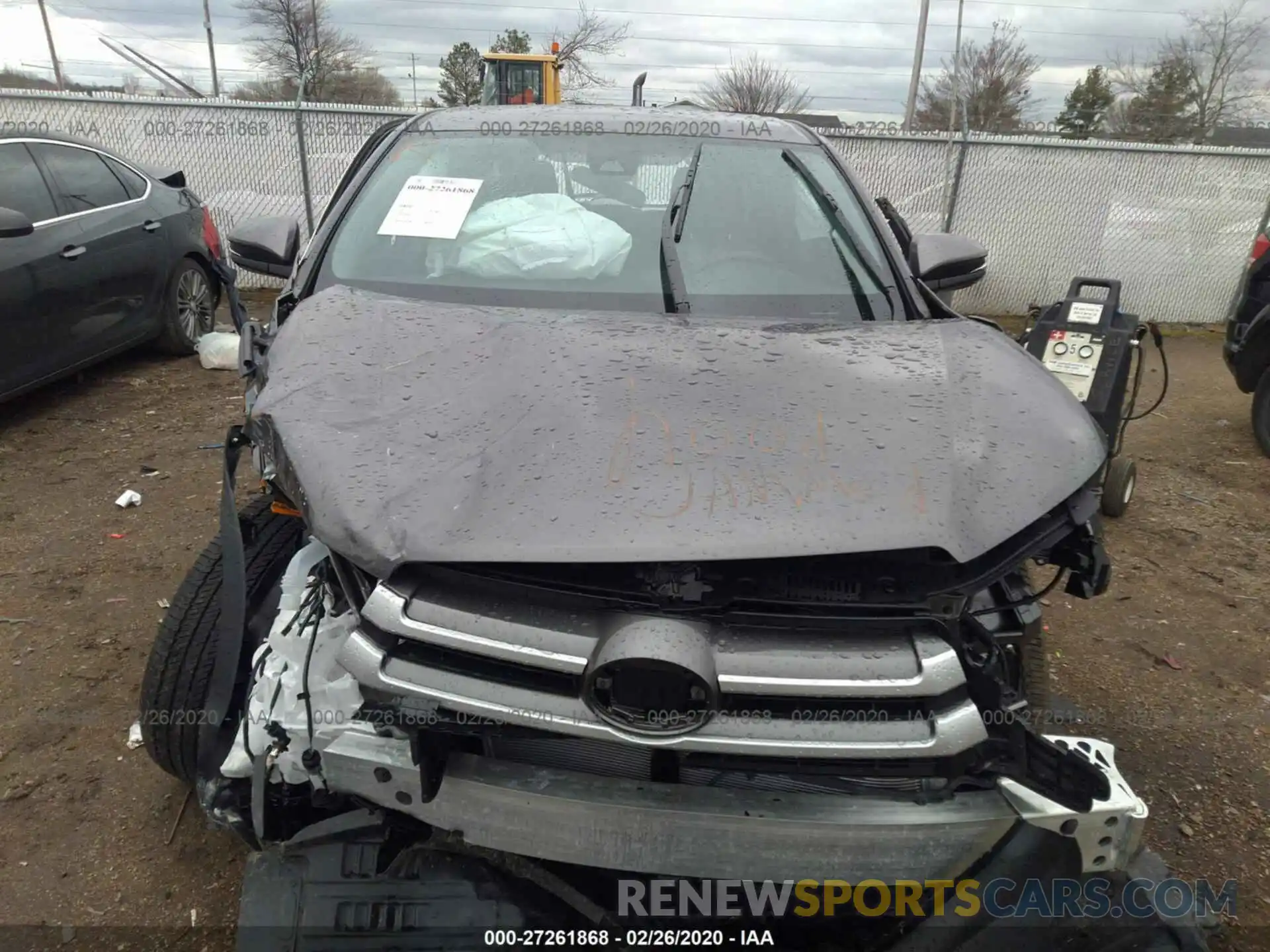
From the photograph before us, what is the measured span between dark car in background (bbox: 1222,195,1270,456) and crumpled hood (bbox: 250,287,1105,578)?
417cm

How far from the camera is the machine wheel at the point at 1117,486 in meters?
4.37

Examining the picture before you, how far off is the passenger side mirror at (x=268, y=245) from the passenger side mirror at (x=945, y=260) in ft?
6.57

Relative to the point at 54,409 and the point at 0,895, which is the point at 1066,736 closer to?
the point at 0,895

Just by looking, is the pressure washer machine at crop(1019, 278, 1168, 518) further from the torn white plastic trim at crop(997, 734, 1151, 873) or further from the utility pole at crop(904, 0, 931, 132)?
the utility pole at crop(904, 0, 931, 132)

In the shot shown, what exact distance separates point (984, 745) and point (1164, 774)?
163 cm

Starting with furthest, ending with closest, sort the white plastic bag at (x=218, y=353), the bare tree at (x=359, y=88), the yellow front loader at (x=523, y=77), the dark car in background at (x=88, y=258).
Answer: the bare tree at (x=359, y=88), the yellow front loader at (x=523, y=77), the white plastic bag at (x=218, y=353), the dark car in background at (x=88, y=258)

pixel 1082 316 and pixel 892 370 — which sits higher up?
pixel 892 370

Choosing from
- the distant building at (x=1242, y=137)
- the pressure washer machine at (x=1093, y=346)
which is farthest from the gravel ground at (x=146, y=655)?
the distant building at (x=1242, y=137)

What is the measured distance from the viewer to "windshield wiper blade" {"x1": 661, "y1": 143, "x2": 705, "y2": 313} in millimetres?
2363

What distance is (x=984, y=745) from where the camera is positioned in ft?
5.01

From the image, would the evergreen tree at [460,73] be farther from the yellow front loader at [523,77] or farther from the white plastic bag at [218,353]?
the white plastic bag at [218,353]

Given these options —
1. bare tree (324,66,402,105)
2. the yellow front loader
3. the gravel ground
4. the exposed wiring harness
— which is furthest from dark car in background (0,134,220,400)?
bare tree (324,66,402,105)

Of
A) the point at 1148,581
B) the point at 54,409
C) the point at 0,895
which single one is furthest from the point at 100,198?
the point at 1148,581

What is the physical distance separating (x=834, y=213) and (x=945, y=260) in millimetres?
421
